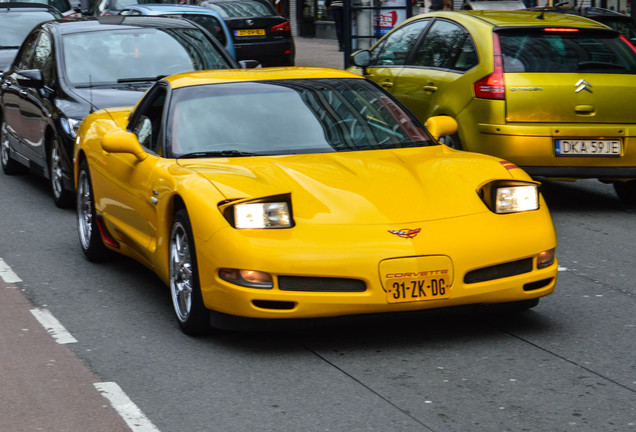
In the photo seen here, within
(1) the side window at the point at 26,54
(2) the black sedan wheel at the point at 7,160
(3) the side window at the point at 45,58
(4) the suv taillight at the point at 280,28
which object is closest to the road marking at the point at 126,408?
(3) the side window at the point at 45,58

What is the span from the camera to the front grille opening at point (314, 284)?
18.7 feet

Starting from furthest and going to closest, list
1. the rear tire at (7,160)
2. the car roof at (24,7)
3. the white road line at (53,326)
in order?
the car roof at (24,7) → the rear tire at (7,160) → the white road line at (53,326)

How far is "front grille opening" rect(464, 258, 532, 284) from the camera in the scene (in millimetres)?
5859

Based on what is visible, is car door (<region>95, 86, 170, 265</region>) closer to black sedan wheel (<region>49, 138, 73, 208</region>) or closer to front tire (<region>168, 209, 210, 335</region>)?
front tire (<region>168, 209, 210, 335</region>)

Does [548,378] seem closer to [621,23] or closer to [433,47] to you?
[433,47]

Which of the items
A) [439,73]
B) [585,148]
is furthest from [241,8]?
[585,148]

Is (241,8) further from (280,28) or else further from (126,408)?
(126,408)

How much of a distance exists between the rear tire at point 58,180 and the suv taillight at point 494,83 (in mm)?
3582

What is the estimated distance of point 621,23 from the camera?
44.0ft

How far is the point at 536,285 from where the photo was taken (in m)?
6.12

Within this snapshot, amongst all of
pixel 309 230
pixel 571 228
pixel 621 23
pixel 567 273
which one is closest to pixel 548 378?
pixel 309 230

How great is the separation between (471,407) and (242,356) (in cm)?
132

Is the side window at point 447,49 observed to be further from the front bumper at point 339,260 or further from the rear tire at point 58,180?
the front bumper at point 339,260

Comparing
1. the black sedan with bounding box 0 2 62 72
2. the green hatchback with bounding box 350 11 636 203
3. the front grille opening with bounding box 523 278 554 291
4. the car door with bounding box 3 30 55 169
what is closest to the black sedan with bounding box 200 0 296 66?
the black sedan with bounding box 0 2 62 72
